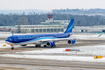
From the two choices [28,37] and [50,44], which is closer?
[50,44]

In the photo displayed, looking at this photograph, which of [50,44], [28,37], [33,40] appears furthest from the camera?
[33,40]

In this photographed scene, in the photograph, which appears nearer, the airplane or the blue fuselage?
the blue fuselage

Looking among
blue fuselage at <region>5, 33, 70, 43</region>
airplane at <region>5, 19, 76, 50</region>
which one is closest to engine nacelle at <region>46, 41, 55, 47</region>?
airplane at <region>5, 19, 76, 50</region>

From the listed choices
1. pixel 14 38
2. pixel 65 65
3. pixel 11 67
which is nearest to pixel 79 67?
pixel 65 65

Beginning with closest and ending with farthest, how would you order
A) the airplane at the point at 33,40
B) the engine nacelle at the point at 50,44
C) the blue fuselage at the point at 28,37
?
the blue fuselage at the point at 28,37
the airplane at the point at 33,40
the engine nacelle at the point at 50,44

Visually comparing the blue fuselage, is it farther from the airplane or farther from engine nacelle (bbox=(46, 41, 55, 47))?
engine nacelle (bbox=(46, 41, 55, 47))

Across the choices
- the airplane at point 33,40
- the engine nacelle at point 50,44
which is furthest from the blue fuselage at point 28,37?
the engine nacelle at point 50,44

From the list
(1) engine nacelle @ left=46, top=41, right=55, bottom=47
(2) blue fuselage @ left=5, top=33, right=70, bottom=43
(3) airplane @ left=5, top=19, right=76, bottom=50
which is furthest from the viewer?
(1) engine nacelle @ left=46, top=41, right=55, bottom=47

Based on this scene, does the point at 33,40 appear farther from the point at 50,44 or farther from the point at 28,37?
the point at 50,44

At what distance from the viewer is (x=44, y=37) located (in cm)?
7106

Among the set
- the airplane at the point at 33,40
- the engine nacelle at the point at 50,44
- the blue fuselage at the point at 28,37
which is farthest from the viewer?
the engine nacelle at the point at 50,44

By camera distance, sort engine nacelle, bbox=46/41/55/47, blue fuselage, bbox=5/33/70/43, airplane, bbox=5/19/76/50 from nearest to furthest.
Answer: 1. blue fuselage, bbox=5/33/70/43
2. airplane, bbox=5/19/76/50
3. engine nacelle, bbox=46/41/55/47

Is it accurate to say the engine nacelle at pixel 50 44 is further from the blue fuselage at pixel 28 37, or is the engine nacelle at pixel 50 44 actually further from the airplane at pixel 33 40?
the blue fuselage at pixel 28 37

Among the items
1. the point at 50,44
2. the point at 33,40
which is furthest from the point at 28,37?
the point at 50,44
